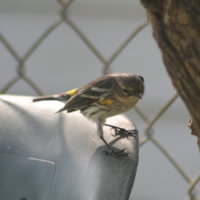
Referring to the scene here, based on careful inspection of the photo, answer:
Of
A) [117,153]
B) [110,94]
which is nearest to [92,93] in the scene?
[110,94]

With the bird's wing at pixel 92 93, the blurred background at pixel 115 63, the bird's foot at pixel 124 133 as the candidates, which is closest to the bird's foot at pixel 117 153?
the bird's foot at pixel 124 133

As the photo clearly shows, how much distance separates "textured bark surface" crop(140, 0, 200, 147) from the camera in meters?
1.19

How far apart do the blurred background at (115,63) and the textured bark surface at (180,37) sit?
2.59 m

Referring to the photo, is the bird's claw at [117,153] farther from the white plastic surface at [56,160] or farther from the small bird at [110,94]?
the small bird at [110,94]

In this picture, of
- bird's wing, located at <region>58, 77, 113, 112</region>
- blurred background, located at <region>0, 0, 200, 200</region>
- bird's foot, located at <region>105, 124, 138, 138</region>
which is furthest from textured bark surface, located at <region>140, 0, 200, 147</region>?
blurred background, located at <region>0, 0, 200, 200</region>

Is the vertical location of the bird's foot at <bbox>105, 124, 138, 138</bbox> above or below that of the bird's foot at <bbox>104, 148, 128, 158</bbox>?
below

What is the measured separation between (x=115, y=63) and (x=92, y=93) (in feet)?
4.70

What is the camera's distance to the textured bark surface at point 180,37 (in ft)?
3.90

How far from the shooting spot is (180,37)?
1.19 m

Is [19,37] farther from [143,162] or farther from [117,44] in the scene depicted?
[143,162]

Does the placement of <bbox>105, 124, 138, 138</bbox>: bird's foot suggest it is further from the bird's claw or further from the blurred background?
the blurred background

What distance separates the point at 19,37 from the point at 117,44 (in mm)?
726

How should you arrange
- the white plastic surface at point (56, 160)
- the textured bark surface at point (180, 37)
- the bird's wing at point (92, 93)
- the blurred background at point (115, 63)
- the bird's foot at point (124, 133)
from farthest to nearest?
the blurred background at point (115, 63), the bird's wing at point (92, 93), the bird's foot at point (124, 133), the white plastic surface at point (56, 160), the textured bark surface at point (180, 37)

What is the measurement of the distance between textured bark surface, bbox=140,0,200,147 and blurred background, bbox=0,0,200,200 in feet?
8.51
